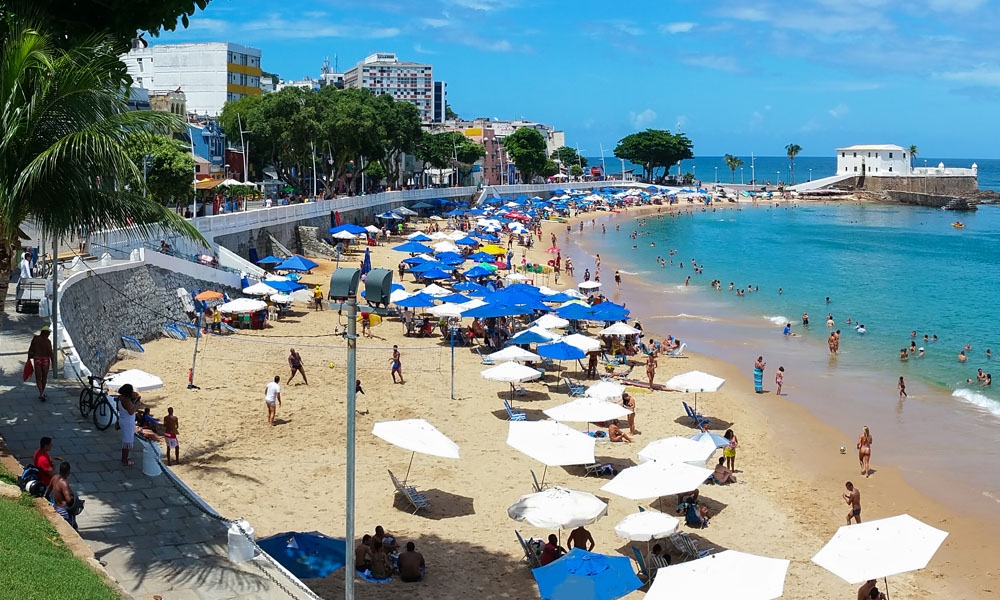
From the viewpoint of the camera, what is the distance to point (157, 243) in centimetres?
2939

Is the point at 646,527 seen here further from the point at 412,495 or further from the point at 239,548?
the point at 239,548

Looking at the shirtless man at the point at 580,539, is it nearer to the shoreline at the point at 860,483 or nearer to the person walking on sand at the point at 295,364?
the shoreline at the point at 860,483

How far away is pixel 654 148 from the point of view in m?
130

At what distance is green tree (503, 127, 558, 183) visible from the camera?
107812 millimetres

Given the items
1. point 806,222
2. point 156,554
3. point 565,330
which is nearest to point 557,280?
point 565,330

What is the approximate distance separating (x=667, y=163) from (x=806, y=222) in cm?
3811

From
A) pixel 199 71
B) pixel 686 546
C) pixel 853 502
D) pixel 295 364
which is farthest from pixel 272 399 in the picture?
pixel 199 71

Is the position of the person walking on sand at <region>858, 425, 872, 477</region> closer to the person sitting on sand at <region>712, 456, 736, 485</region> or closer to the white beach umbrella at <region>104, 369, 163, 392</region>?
the person sitting on sand at <region>712, 456, 736, 485</region>

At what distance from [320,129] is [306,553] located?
42.7m

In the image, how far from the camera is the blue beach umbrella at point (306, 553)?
38.5 ft

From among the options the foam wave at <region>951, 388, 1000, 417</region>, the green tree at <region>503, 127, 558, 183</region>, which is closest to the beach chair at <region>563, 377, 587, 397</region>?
the foam wave at <region>951, 388, 1000, 417</region>

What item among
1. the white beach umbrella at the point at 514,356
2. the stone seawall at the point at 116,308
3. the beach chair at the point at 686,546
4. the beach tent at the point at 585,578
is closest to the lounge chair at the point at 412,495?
the beach tent at the point at 585,578

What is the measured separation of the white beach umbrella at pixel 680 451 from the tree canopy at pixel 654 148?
116 m

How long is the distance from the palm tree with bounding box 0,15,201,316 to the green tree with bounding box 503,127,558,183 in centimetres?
9747
